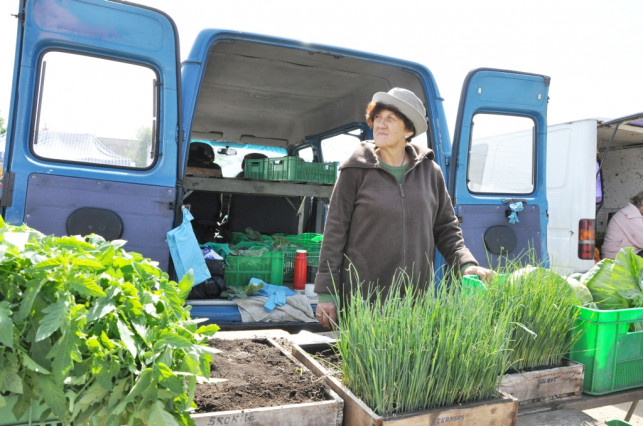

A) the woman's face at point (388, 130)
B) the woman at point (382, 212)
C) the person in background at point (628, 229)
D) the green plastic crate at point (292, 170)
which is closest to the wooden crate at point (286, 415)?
the woman at point (382, 212)

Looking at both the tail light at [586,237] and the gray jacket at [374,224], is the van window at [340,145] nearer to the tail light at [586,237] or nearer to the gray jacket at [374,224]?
the tail light at [586,237]

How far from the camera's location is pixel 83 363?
119cm

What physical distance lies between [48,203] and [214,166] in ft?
11.4

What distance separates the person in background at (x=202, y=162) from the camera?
567cm

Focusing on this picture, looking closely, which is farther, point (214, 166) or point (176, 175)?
point (214, 166)

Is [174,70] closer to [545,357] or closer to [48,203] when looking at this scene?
[48,203]

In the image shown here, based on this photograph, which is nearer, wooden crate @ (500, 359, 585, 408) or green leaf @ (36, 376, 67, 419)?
green leaf @ (36, 376, 67, 419)

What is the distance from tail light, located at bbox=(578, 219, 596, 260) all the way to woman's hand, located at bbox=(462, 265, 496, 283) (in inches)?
163

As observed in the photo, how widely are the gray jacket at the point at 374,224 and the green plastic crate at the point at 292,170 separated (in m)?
3.23

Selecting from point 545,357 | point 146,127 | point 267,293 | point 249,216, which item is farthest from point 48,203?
point 249,216

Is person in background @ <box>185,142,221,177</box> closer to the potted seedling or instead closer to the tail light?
the potted seedling

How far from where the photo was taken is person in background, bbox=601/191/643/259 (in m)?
6.93

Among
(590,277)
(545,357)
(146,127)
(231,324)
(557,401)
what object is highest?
(146,127)

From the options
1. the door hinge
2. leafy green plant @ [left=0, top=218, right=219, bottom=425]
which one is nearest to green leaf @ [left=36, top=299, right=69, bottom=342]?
leafy green plant @ [left=0, top=218, right=219, bottom=425]
